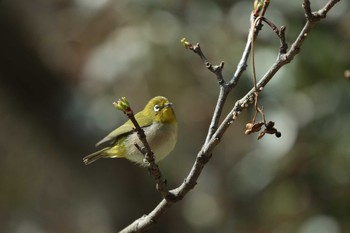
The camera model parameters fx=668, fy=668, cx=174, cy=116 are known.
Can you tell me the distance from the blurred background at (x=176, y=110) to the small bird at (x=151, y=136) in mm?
900

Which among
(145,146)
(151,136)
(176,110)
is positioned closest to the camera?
(145,146)

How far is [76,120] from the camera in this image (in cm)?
612

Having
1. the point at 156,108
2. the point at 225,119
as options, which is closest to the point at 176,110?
the point at 156,108

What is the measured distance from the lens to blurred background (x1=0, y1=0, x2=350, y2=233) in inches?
183

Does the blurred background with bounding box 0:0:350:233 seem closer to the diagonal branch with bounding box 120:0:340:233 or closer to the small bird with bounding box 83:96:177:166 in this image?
the small bird with bounding box 83:96:177:166

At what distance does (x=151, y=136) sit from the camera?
368 centimetres

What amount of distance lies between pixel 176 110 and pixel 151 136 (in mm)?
3012

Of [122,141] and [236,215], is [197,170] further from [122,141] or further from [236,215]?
[236,215]

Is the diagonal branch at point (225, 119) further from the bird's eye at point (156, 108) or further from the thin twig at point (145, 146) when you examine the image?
the bird's eye at point (156, 108)

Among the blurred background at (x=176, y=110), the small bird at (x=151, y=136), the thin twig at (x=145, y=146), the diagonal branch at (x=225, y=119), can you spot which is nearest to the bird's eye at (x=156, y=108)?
the small bird at (x=151, y=136)

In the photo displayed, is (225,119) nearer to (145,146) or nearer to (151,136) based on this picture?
(145,146)

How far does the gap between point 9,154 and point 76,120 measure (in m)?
1.68

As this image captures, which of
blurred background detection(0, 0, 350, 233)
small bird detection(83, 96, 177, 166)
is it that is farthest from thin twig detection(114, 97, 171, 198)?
blurred background detection(0, 0, 350, 233)

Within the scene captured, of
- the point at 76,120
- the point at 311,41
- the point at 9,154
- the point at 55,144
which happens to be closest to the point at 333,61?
the point at 311,41
